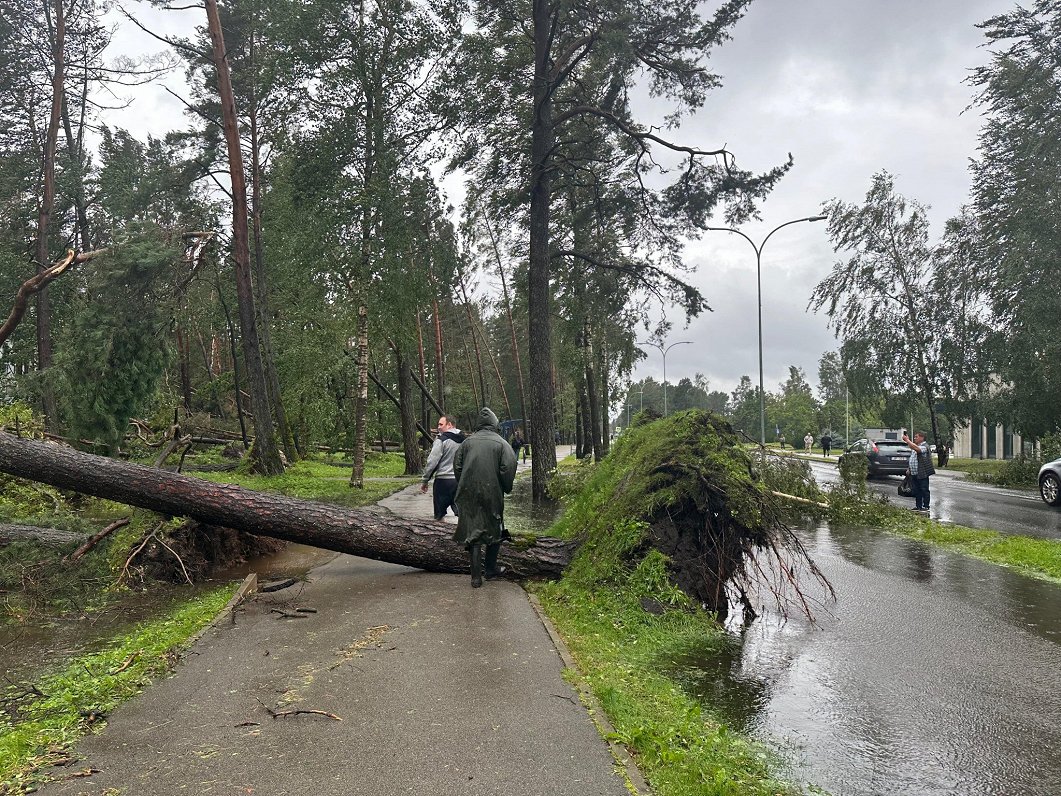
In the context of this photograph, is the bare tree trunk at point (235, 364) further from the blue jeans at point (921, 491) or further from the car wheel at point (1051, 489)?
the car wheel at point (1051, 489)

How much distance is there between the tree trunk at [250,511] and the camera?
8.44m

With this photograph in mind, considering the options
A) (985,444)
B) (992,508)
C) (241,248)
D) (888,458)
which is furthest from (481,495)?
(985,444)

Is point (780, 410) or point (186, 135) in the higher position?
point (186, 135)

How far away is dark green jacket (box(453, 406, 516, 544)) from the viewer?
8117 millimetres

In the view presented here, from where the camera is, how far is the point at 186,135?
80.9 feet

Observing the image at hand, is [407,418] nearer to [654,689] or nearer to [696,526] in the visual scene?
[696,526]

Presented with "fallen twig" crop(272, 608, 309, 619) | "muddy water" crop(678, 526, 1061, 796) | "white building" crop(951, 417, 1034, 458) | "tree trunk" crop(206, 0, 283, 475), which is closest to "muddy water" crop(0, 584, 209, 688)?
"fallen twig" crop(272, 608, 309, 619)

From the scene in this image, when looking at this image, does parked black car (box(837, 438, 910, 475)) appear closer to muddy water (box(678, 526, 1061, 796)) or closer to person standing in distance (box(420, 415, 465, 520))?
muddy water (box(678, 526, 1061, 796))

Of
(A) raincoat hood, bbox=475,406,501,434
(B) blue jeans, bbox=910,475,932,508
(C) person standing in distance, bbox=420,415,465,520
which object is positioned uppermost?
(A) raincoat hood, bbox=475,406,501,434

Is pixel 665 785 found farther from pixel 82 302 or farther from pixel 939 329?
pixel 939 329

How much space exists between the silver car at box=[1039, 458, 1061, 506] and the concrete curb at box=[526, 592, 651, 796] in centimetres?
1583

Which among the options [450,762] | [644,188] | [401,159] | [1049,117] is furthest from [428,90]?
[1049,117]

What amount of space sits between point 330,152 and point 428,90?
93.7 inches

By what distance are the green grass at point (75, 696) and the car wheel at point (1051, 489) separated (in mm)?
17935
